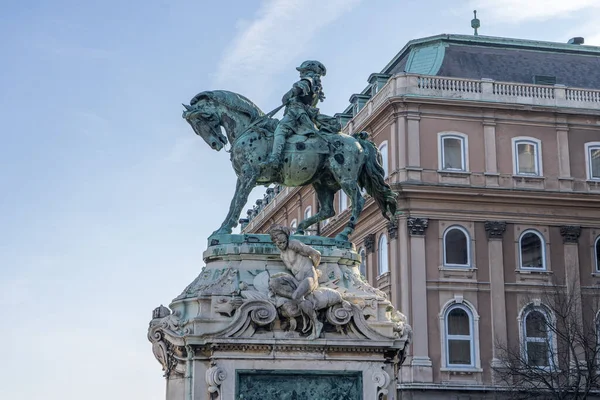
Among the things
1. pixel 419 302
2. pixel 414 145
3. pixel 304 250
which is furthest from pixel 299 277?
pixel 414 145

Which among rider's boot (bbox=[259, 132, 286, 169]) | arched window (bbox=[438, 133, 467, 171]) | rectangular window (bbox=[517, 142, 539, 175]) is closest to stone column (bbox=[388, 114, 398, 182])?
arched window (bbox=[438, 133, 467, 171])

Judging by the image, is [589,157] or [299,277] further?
[589,157]

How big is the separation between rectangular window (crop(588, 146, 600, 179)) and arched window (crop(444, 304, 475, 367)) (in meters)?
8.24

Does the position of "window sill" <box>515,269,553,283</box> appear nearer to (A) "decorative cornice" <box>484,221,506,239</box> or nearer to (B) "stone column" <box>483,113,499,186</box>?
(A) "decorative cornice" <box>484,221,506,239</box>

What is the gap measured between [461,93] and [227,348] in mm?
33507

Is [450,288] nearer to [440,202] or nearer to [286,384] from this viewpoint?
[440,202]

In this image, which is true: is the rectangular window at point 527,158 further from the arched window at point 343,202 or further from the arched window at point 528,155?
the arched window at point 343,202

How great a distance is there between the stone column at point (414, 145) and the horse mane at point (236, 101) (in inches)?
1156

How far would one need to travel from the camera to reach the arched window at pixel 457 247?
42.1m

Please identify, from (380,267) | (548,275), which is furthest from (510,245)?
(380,267)

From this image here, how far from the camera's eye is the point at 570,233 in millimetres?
43000

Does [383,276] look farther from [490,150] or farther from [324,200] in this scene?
[324,200]

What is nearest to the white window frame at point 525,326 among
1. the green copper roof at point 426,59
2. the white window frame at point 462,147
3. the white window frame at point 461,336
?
the white window frame at point 461,336

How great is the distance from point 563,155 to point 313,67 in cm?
3260
